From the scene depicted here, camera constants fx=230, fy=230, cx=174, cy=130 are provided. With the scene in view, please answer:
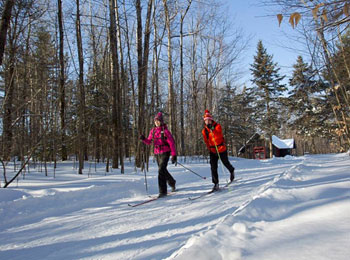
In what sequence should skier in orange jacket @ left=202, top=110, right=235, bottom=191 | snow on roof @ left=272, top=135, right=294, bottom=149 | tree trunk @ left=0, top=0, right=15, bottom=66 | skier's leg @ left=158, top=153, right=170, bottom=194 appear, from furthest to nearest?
snow on roof @ left=272, top=135, right=294, bottom=149
tree trunk @ left=0, top=0, right=15, bottom=66
skier in orange jacket @ left=202, top=110, right=235, bottom=191
skier's leg @ left=158, top=153, right=170, bottom=194

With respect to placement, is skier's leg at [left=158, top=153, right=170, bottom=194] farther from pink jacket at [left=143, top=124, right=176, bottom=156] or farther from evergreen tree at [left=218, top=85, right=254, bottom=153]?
evergreen tree at [left=218, top=85, right=254, bottom=153]

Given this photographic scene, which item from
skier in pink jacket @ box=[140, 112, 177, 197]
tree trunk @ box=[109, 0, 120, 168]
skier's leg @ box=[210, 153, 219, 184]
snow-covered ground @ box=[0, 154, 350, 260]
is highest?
tree trunk @ box=[109, 0, 120, 168]

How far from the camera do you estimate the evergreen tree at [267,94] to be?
33.5 m

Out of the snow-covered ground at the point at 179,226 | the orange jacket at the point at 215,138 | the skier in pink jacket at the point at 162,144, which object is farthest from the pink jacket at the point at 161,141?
the snow-covered ground at the point at 179,226

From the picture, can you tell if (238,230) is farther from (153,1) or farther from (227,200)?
(153,1)

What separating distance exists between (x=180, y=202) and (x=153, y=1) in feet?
37.2

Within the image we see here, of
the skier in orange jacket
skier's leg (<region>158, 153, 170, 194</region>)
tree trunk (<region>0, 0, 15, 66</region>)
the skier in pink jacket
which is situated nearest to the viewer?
skier's leg (<region>158, 153, 170, 194</region>)

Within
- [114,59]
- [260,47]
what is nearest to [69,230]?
[114,59]

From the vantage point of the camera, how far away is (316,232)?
227 cm

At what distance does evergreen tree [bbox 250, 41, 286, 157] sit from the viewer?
1320 inches

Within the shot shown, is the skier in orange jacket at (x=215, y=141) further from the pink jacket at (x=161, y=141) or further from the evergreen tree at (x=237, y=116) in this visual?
the evergreen tree at (x=237, y=116)

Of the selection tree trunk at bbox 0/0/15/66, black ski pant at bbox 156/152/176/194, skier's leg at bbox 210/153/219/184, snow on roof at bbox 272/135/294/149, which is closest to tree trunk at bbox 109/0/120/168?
tree trunk at bbox 0/0/15/66

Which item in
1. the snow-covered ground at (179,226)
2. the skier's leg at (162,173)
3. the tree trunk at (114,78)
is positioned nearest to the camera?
the snow-covered ground at (179,226)

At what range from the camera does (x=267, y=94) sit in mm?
34594
